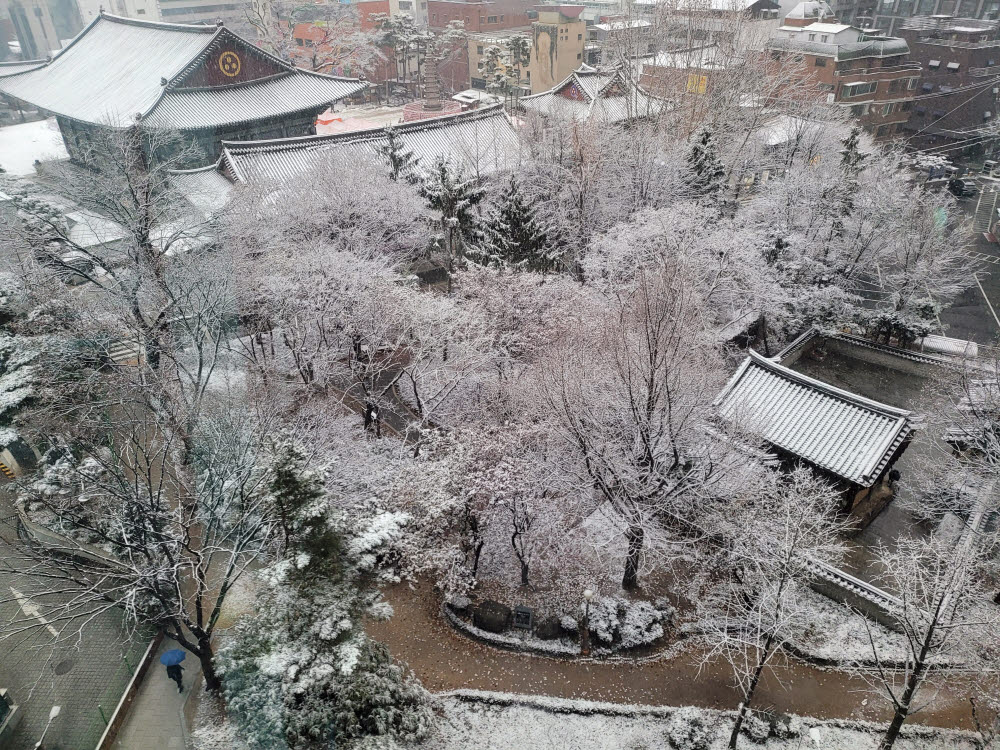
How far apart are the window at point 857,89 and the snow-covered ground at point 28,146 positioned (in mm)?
57061

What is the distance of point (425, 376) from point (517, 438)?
6.66 m

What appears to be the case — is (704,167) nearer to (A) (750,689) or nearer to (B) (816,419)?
(B) (816,419)

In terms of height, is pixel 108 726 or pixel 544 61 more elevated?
pixel 544 61

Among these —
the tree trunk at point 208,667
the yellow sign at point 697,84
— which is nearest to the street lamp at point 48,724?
the tree trunk at point 208,667

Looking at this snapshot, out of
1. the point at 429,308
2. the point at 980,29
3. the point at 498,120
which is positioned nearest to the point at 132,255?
the point at 429,308

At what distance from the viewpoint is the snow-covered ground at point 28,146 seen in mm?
44531

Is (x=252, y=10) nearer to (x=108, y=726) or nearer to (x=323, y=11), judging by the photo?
(x=323, y=11)

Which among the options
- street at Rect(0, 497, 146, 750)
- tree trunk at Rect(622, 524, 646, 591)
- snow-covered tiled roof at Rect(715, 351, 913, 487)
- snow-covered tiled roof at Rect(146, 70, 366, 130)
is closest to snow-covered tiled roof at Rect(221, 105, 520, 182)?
snow-covered tiled roof at Rect(146, 70, 366, 130)

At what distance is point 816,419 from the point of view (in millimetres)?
18328

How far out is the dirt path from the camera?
14.0 metres

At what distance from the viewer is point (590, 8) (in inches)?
3036

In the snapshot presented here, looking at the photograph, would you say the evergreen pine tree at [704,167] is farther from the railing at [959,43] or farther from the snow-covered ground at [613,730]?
the railing at [959,43]

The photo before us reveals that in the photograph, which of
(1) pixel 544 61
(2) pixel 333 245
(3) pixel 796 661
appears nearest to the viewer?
(3) pixel 796 661

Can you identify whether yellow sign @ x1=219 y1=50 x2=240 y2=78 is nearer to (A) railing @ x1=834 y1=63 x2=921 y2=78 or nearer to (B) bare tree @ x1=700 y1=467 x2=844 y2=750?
(B) bare tree @ x1=700 y1=467 x2=844 y2=750
